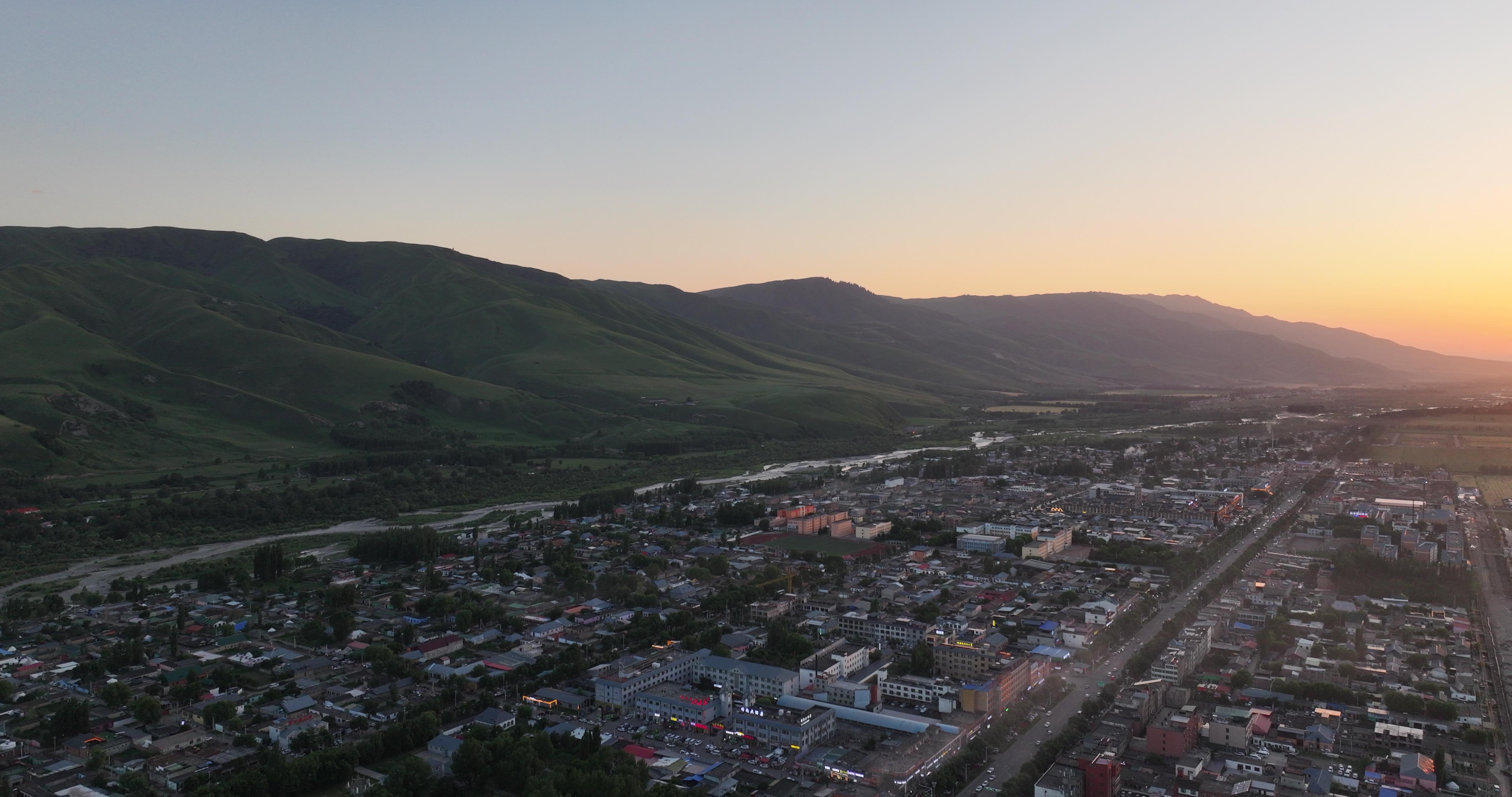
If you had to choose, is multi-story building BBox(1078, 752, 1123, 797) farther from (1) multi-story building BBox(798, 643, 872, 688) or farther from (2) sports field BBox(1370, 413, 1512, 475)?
(2) sports field BBox(1370, 413, 1512, 475)

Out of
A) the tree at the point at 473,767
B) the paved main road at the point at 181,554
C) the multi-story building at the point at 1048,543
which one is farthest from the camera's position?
the multi-story building at the point at 1048,543

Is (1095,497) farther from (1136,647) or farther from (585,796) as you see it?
(585,796)

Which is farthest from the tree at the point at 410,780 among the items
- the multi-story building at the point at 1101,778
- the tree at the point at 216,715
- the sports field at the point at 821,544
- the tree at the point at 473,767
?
the sports field at the point at 821,544

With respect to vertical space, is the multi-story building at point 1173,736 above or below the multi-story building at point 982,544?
below

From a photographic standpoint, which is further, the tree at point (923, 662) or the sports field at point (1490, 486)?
the sports field at point (1490, 486)

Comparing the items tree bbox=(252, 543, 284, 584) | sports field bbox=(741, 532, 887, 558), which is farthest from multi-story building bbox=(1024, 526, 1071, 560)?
tree bbox=(252, 543, 284, 584)

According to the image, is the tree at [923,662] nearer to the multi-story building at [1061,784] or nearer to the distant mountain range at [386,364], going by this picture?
the multi-story building at [1061,784]

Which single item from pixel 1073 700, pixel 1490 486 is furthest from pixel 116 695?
pixel 1490 486
